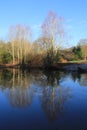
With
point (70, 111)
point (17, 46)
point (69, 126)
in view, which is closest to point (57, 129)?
point (69, 126)

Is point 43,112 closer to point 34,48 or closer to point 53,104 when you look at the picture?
point 53,104

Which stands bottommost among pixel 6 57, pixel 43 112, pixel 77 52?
pixel 43 112

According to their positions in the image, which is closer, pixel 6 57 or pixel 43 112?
pixel 43 112

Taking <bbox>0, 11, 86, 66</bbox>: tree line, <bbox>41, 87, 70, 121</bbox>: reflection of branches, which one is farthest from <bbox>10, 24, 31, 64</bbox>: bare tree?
<bbox>41, 87, 70, 121</bbox>: reflection of branches

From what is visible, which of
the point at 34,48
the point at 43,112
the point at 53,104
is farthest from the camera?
the point at 34,48

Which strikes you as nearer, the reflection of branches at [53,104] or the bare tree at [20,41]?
the reflection of branches at [53,104]

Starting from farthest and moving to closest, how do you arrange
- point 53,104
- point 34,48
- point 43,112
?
point 34,48
point 53,104
point 43,112

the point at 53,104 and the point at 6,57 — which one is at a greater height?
the point at 6,57

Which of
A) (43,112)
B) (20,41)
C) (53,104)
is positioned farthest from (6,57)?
(43,112)

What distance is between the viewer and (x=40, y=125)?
830 cm

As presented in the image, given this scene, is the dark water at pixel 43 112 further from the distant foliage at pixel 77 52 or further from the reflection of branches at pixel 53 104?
the distant foliage at pixel 77 52

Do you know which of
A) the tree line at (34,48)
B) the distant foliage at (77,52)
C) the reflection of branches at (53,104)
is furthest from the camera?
the distant foliage at (77,52)

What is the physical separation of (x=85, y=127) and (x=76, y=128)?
11.4 inches

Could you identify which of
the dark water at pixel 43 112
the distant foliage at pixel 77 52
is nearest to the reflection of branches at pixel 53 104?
the dark water at pixel 43 112
